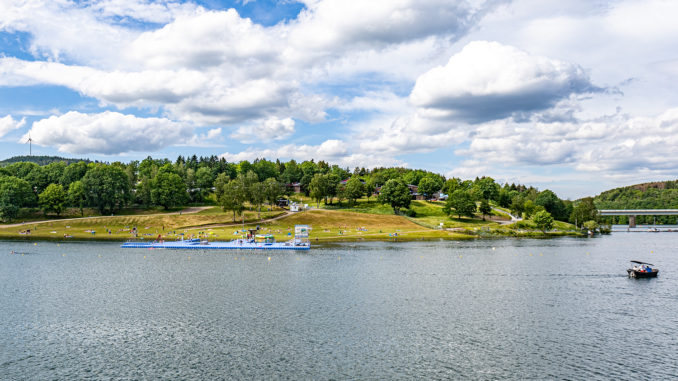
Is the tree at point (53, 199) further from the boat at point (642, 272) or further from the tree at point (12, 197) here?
the boat at point (642, 272)

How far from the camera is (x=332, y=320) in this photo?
60156 mm

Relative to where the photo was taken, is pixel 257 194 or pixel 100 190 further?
pixel 100 190

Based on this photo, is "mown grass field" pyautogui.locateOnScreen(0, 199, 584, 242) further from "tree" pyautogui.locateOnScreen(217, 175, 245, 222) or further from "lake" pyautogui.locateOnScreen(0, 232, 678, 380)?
"lake" pyautogui.locateOnScreen(0, 232, 678, 380)

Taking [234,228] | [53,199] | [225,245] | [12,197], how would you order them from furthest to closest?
[53,199] < [12,197] < [234,228] < [225,245]

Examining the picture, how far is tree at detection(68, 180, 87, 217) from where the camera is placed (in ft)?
631

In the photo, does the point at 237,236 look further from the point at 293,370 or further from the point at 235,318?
the point at 293,370

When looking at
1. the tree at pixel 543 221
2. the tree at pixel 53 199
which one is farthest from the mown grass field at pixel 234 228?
the tree at pixel 53 199

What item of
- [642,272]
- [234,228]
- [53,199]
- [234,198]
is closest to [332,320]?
[642,272]

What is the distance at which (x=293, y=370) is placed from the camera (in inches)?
1732

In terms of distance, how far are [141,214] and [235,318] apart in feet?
509

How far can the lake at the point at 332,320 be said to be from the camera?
45.2 meters

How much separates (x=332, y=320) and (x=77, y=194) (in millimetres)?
175755

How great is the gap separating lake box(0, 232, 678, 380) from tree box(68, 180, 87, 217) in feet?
299

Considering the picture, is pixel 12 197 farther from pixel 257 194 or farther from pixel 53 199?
pixel 257 194
